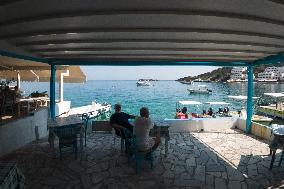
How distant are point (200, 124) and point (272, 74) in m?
143

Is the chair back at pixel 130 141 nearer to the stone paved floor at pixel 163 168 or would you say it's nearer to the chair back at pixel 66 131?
the stone paved floor at pixel 163 168

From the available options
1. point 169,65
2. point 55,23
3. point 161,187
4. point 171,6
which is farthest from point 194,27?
point 169,65

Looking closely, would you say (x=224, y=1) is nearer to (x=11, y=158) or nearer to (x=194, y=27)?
(x=194, y=27)

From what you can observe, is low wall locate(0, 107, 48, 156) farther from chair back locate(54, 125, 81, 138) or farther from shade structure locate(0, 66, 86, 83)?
shade structure locate(0, 66, 86, 83)

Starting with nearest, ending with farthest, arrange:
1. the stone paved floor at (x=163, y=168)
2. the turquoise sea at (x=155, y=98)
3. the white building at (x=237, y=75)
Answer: the stone paved floor at (x=163, y=168) → the turquoise sea at (x=155, y=98) → the white building at (x=237, y=75)

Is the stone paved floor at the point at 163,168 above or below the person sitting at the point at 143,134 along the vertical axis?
below

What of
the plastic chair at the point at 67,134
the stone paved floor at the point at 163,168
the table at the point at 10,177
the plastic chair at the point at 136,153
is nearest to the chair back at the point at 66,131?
the plastic chair at the point at 67,134

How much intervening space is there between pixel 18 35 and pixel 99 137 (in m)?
4.84

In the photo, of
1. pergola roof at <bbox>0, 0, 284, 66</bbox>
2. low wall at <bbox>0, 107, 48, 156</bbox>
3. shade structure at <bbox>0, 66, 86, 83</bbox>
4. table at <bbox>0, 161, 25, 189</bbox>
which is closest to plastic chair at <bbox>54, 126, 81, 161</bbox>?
low wall at <bbox>0, 107, 48, 156</bbox>

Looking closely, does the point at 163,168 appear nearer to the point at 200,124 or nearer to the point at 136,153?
the point at 136,153

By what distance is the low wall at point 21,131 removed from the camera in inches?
313

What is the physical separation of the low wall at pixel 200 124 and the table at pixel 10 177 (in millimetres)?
7095

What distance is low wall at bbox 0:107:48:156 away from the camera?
796cm

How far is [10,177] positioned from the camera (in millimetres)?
4047
